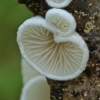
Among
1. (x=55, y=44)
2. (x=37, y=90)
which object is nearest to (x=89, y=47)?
(x=55, y=44)

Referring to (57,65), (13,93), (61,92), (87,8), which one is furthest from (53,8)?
(13,93)

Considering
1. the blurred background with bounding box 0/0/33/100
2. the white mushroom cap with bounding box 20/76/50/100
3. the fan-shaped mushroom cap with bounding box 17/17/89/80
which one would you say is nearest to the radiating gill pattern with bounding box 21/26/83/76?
the fan-shaped mushroom cap with bounding box 17/17/89/80

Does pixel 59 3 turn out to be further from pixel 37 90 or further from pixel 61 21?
pixel 37 90

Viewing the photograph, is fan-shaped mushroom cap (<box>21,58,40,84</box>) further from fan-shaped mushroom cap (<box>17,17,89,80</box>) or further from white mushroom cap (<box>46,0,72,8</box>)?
white mushroom cap (<box>46,0,72,8</box>)

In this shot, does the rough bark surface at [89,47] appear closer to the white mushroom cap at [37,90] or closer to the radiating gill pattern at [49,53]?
the radiating gill pattern at [49,53]

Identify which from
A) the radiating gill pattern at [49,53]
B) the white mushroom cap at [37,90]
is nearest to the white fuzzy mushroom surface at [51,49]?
the radiating gill pattern at [49,53]
